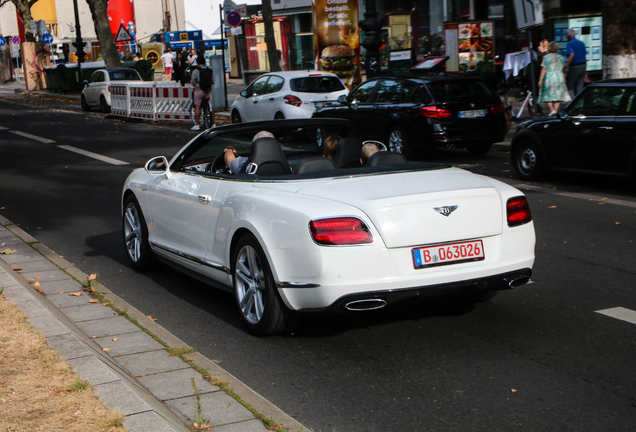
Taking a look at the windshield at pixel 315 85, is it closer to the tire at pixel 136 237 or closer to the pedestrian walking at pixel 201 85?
the pedestrian walking at pixel 201 85

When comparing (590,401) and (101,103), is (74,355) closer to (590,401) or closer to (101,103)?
(590,401)

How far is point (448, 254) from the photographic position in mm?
4770

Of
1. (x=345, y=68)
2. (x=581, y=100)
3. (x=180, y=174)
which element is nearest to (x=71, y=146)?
(x=345, y=68)

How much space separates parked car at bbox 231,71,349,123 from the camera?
19203mm

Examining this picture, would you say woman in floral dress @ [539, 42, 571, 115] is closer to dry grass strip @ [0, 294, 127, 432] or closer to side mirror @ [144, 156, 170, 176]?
side mirror @ [144, 156, 170, 176]

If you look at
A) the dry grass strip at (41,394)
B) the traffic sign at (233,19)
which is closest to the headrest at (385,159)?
the dry grass strip at (41,394)

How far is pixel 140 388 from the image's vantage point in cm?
416

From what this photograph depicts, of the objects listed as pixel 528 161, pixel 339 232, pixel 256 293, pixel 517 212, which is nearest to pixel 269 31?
pixel 528 161

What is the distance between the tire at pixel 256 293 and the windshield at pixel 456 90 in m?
9.40

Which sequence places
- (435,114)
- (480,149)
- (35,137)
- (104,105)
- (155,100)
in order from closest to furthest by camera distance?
(435,114), (480,149), (35,137), (155,100), (104,105)

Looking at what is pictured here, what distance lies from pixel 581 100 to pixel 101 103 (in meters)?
23.0

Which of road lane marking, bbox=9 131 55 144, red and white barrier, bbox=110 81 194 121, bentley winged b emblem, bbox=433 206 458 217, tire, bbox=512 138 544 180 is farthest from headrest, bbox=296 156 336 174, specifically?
red and white barrier, bbox=110 81 194 121

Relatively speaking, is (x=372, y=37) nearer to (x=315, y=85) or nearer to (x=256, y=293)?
(x=315, y=85)

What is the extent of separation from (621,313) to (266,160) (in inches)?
104
